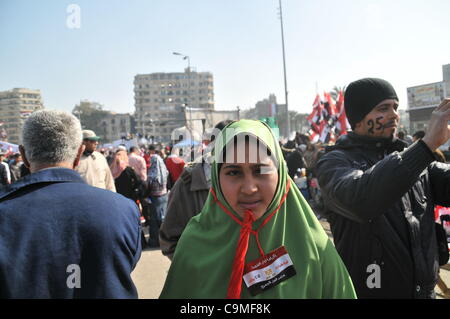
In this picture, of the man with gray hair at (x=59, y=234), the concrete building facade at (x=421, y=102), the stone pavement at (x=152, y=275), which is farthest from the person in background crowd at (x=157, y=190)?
the concrete building facade at (x=421, y=102)

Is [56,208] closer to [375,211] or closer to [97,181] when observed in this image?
[375,211]

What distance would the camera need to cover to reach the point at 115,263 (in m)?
1.65

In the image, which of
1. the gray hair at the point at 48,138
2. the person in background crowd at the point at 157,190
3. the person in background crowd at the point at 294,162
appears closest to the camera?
the gray hair at the point at 48,138

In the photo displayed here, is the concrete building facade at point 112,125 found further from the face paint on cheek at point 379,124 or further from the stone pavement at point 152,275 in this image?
the face paint on cheek at point 379,124

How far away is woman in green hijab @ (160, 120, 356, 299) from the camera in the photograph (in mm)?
1501

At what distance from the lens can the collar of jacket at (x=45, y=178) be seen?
1612mm

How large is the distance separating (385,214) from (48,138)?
5.70 feet

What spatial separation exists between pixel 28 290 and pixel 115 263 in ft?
1.17

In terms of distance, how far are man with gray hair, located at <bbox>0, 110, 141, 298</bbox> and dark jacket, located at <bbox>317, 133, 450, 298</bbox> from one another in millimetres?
1062

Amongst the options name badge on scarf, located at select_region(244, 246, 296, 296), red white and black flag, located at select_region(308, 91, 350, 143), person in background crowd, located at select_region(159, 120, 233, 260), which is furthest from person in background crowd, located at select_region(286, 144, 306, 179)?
name badge on scarf, located at select_region(244, 246, 296, 296)

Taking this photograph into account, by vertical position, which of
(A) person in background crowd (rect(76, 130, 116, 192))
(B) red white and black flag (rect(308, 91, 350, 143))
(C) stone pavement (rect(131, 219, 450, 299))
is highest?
(B) red white and black flag (rect(308, 91, 350, 143))

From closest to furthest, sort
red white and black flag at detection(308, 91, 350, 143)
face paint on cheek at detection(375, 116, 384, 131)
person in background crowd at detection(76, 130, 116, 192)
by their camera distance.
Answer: face paint on cheek at detection(375, 116, 384, 131), person in background crowd at detection(76, 130, 116, 192), red white and black flag at detection(308, 91, 350, 143)

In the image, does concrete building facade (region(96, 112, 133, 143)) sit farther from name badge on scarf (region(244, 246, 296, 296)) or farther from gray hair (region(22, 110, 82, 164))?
name badge on scarf (region(244, 246, 296, 296))

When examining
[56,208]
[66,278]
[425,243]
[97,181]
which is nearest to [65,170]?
[56,208]
